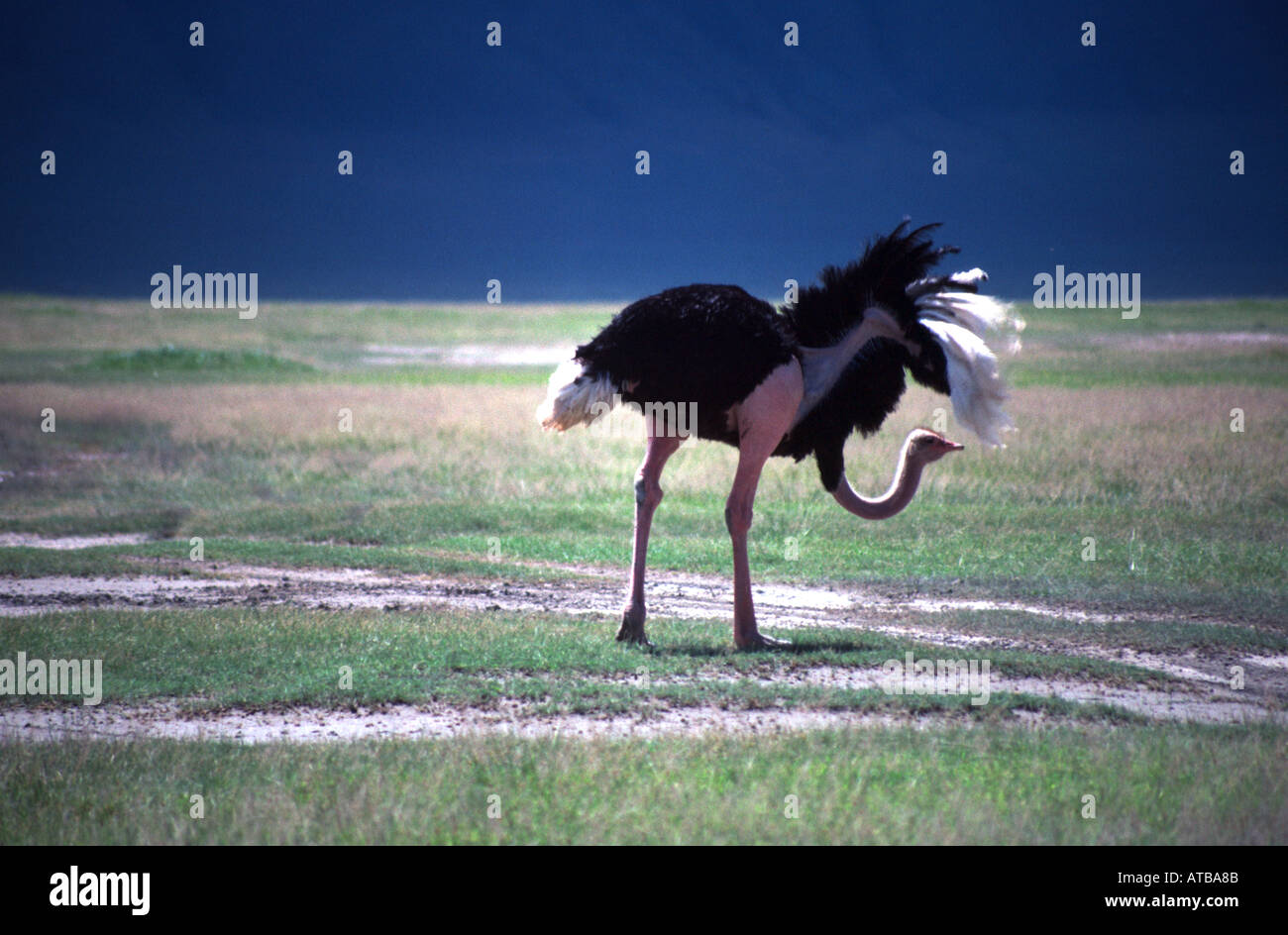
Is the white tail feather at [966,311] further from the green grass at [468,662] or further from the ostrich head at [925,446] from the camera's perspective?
the green grass at [468,662]

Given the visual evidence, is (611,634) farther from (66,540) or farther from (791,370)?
(66,540)

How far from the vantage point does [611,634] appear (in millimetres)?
9586

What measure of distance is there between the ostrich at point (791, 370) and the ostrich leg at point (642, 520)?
1cm

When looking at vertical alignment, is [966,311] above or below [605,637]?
above

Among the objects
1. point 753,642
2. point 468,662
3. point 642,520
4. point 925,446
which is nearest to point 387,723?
point 468,662

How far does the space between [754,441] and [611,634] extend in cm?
184

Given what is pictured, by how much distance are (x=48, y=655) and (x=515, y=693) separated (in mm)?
3360

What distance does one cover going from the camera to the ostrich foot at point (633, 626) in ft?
30.0

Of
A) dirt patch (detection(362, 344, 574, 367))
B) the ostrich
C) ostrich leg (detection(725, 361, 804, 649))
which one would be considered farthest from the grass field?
dirt patch (detection(362, 344, 574, 367))

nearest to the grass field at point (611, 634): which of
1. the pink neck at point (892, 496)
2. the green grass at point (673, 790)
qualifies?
the green grass at point (673, 790)

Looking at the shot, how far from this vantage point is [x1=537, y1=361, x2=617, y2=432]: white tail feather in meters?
9.17

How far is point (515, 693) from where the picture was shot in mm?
7961

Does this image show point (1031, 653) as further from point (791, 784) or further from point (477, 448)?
point (477, 448)

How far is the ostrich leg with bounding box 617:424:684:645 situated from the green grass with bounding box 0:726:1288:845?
7.66ft
